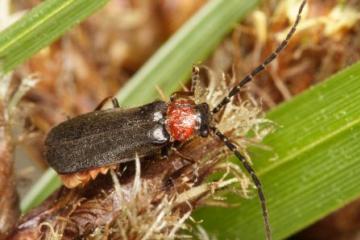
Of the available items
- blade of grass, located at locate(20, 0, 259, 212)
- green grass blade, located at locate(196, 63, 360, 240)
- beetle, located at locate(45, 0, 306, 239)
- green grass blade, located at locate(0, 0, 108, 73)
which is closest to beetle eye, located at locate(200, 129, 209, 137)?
beetle, located at locate(45, 0, 306, 239)

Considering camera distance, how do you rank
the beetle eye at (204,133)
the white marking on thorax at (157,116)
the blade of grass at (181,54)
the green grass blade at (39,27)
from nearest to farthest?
the green grass blade at (39,27) → the beetle eye at (204,133) → the white marking on thorax at (157,116) → the blade of grass at (181,54)

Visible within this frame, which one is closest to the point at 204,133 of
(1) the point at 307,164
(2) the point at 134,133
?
(2) the point at 134,133

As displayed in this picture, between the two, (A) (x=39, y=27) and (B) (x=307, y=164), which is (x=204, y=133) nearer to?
(B) (x=307, y=164)

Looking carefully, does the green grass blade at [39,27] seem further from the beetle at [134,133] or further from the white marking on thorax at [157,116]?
the white marking on thorax at [157,116]

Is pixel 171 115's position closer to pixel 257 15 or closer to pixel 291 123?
pixel 291 123

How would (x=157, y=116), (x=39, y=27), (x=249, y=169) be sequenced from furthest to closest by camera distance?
(x=157, y=116) → (x=249, y=169) → (x=39, y=27)

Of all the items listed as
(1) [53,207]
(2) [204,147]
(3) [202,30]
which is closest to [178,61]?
(3) [202,30]

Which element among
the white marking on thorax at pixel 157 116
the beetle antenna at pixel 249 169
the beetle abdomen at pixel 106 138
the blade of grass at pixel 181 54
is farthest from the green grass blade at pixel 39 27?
the blade of grass at pixel 181 54
